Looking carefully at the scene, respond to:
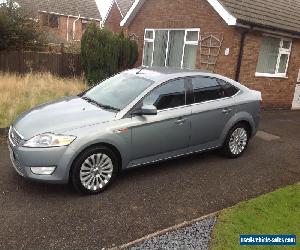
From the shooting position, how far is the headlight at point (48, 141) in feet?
14.6

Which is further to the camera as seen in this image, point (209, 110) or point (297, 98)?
point (297, 98)

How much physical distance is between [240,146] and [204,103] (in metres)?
1.44

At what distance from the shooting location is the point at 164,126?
17.5 ft

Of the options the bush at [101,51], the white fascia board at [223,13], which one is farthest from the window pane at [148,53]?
the white fascia board at [223,13]

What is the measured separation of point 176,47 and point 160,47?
3.15 feet

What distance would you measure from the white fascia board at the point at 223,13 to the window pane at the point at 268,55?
6.34ft

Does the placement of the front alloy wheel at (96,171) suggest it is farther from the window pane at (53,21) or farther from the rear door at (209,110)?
the window pane at (53,21)

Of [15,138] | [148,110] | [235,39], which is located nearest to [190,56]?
[235,39]

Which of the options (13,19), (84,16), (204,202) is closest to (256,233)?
(204,202)

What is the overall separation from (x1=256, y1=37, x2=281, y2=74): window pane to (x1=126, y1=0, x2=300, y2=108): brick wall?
1.25 ft

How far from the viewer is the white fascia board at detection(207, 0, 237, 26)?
10462 mm

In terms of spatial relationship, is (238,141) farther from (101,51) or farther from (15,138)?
(101,51)

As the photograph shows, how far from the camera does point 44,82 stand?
12539mm

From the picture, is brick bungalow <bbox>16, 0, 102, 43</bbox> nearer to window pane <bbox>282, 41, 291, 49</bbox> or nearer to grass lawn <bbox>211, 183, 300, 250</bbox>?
window pane <bbox>282, 41, 291, 49</bbox>
